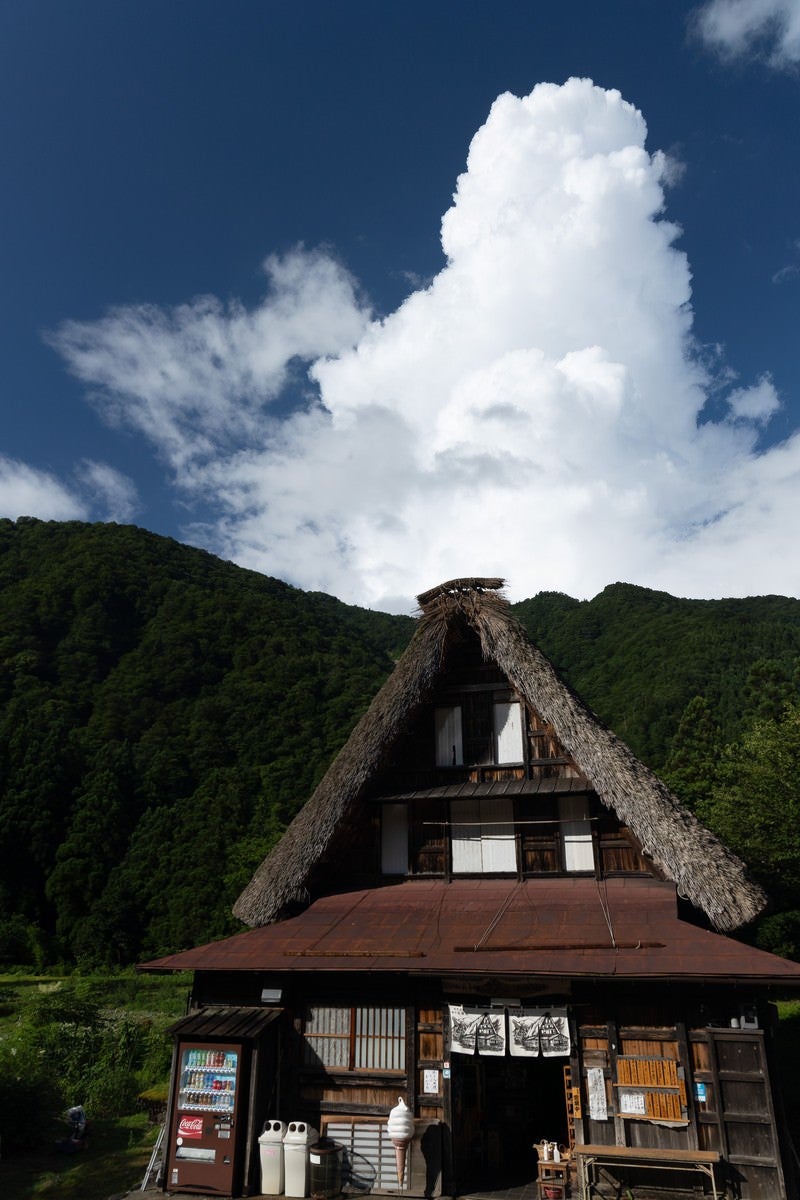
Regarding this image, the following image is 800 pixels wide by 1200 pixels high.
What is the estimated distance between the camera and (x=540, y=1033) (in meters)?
10.4

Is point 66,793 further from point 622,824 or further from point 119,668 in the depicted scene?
point 622,824

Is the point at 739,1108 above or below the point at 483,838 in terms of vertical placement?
below

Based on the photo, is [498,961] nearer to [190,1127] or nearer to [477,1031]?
[477,1031]

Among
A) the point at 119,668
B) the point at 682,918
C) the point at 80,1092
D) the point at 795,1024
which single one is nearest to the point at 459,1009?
the point at 682,918

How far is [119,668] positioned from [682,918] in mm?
54930

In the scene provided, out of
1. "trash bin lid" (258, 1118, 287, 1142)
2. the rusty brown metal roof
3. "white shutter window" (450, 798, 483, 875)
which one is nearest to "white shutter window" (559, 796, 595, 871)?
the rusty brown metal roof

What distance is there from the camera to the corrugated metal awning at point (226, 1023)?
418 inches

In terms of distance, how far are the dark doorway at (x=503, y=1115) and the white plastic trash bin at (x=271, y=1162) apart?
2.44 metres

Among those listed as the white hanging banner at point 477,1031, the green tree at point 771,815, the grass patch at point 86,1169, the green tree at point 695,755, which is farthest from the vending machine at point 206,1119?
the green tree at point 695,755

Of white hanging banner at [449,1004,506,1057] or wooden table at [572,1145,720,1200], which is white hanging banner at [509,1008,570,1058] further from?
wooden table at [572,1145,720,1200]

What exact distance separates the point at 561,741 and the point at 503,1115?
6611mm

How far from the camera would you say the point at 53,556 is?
69.2 m

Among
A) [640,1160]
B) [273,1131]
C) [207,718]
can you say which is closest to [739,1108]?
[640,1160]

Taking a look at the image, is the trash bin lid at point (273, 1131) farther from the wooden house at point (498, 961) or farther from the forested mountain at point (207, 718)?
the forested mountain at point (207, 718)
